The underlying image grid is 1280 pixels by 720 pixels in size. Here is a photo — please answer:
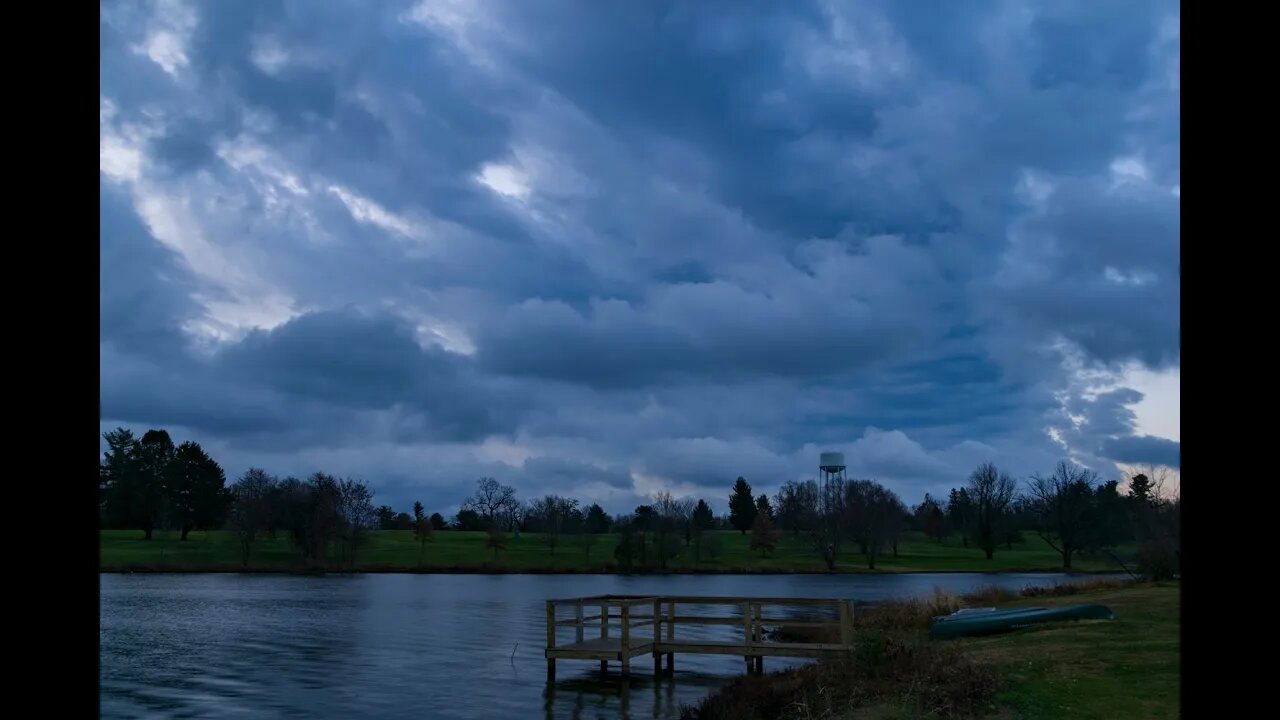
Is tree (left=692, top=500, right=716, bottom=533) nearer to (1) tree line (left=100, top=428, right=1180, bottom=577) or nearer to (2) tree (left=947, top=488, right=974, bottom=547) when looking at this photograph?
(1) tree line (left=100, top=428, right=1180, bottom=577)

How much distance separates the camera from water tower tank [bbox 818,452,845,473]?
6176 inches

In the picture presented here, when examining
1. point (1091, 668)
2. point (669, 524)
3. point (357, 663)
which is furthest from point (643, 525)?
point (1091, 668)

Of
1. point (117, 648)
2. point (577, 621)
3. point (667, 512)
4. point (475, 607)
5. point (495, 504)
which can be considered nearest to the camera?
point (577, 621)

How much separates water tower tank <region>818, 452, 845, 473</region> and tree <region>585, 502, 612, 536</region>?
123 ft

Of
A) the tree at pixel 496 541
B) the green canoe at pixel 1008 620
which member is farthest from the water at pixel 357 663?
the tree at pixel 496 541

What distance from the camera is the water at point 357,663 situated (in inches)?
971

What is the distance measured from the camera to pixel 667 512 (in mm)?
144375

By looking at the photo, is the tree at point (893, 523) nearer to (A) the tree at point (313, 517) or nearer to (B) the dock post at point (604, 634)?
(A) the tree at point (313, 517)

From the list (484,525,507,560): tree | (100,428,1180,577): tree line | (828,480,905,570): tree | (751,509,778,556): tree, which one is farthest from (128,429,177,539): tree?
(828,480,905,570): tree

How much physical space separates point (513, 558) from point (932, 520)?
79.8 meters

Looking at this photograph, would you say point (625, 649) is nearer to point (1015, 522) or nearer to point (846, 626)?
point (846, 626)
